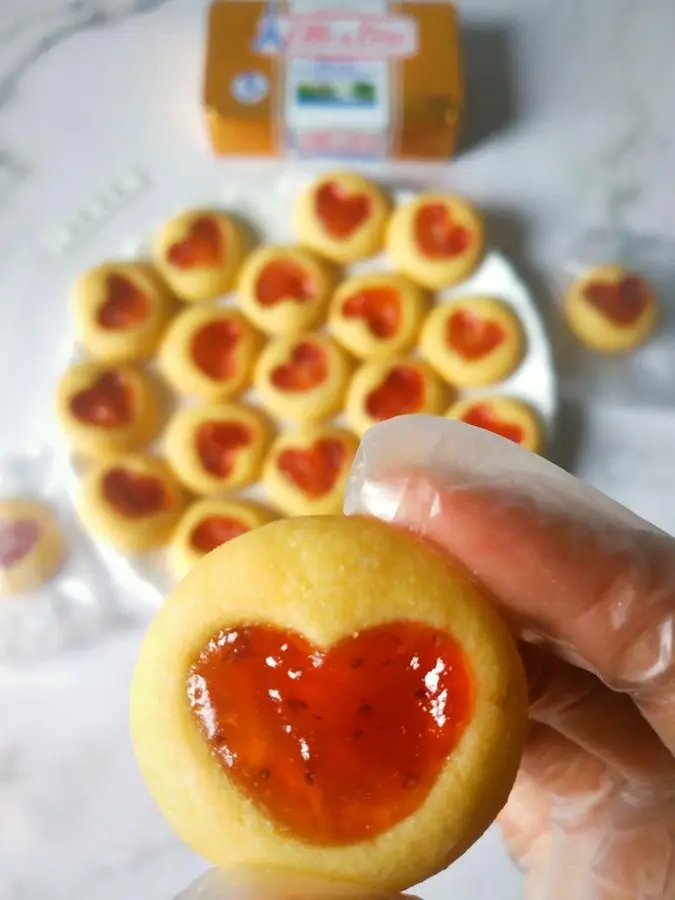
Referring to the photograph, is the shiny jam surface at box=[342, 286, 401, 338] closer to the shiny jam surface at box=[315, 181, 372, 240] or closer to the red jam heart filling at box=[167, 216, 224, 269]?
the shiny jam surface at box=[315, 181, 372, 240]

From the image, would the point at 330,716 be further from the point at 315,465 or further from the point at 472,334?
the point at 472,334

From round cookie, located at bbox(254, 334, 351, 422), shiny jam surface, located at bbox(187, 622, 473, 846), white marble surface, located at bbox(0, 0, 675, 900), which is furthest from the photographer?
round cookie, located at bbox(254, 334, 351, 422)

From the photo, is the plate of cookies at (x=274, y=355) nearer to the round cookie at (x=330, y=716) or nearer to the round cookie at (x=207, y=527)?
the round cookie at (x=207, y=527)

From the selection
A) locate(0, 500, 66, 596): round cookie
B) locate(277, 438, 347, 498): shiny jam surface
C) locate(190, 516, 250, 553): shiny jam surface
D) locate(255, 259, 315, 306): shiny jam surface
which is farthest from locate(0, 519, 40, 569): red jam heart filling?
locate(255, 259, 315, 306): shiny jam surface

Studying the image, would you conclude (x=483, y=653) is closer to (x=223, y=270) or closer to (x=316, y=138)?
(x=223, y=270)

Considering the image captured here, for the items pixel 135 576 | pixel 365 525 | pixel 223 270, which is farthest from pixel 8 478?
pixel 365 525
